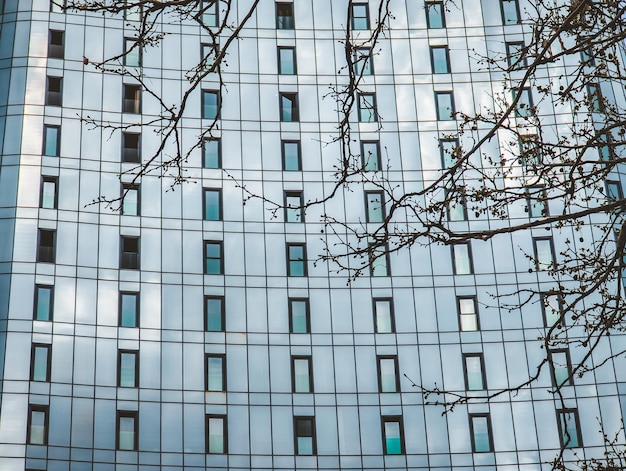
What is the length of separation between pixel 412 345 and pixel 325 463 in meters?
6.03

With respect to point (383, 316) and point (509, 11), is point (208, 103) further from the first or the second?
point (509, 11)

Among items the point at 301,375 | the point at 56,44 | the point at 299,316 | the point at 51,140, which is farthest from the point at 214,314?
the point at 56,44

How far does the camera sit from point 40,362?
128ft

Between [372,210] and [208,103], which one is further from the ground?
[208,103]

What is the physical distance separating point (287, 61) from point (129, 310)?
44.9ft

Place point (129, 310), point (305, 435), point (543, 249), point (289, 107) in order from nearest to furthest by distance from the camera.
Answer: point (305, 435) → point (129, 310) → point (543, 249) → point (289, 107)

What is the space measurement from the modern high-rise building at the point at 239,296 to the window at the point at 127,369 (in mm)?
86

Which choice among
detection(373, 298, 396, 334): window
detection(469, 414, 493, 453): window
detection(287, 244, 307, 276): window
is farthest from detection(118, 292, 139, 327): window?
detection(469, 414, 493, 453): window

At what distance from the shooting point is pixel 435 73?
152 feet

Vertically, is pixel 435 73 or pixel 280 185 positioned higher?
pixel 435 73

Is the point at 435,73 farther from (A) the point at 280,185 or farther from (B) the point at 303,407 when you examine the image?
(B) the point at 303,407

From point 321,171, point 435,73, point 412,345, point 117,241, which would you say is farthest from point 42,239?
point 435,73

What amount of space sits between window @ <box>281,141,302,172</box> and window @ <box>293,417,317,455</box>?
10900mm

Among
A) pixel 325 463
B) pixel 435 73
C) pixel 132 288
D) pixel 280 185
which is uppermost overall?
pixel 435 73
